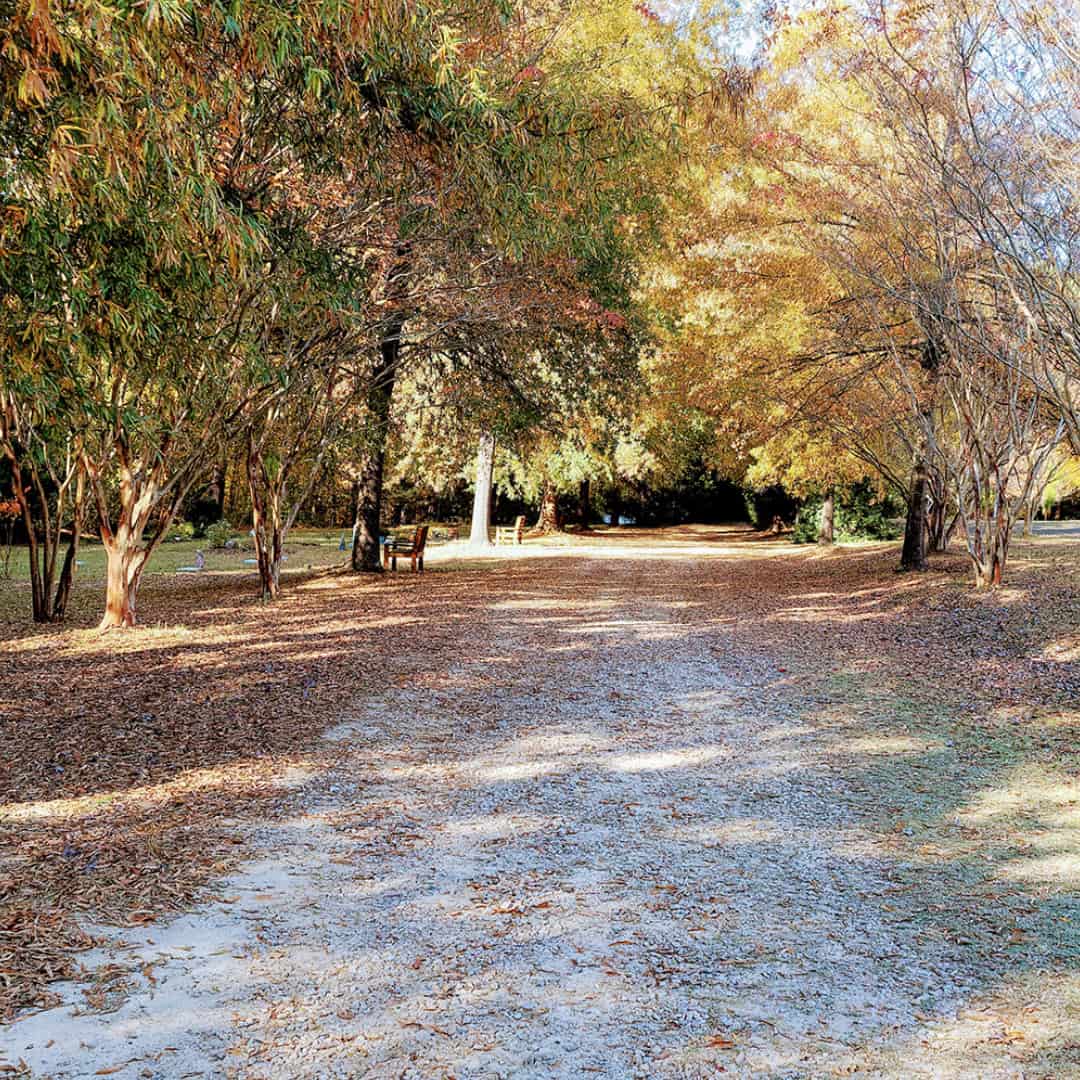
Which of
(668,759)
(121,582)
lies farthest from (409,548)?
(668,759)

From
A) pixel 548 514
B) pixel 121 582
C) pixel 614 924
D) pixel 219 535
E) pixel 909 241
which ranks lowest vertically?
pixel 614 924

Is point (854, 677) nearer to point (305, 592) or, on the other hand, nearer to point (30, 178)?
point (30, 178)

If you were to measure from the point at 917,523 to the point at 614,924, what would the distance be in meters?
14.5

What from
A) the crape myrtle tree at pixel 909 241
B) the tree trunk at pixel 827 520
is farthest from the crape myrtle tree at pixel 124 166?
the tree trunk at pixel 827 520

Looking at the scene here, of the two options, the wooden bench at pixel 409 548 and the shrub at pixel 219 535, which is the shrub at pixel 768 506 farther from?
the wooden bench at pixel 409 548

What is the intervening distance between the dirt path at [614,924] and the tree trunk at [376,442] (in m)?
8.17

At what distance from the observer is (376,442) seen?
52.6 feet

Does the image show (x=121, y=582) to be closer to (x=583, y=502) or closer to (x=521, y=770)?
(x=521, y=770)

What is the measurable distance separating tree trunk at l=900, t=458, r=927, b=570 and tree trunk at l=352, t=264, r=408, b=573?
8.78 metres

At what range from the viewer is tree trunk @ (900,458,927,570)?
16797mm

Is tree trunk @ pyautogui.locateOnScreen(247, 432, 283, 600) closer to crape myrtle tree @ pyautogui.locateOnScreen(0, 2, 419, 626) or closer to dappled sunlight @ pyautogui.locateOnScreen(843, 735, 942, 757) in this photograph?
crape myrtle tree @ pyautogui.locateOnScreen(0, 2, 419, 626)

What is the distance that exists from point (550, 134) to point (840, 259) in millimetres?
8292

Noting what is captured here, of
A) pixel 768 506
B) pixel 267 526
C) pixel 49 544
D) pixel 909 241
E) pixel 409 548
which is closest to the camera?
pixel 49 544

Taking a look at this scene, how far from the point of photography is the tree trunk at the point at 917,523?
661 inches
